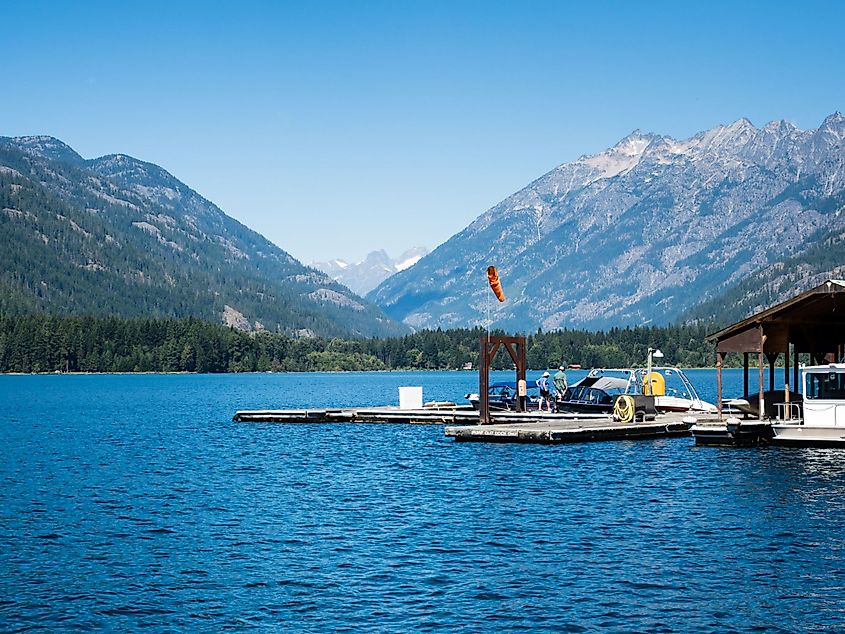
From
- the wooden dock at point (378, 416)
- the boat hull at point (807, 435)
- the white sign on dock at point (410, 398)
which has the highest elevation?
the white sign on dock at point (410, 398)

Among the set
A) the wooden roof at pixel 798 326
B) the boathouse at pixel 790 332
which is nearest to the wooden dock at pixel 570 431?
the boathouse at pixel 790 332

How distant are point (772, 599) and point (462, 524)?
41.0 ft

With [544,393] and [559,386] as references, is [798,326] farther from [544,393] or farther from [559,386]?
[544,393]

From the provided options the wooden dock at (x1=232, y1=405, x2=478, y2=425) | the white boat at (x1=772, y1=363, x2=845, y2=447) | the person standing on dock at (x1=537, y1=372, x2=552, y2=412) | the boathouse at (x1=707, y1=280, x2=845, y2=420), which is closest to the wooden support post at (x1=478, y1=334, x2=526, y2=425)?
the person standing on dock at (x1=537, y1=372, x2=552, y2=412)

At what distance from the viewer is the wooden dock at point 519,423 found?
61.0 meters

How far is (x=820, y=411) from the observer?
55406 millimetres

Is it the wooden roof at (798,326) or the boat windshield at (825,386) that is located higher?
the wooden roof at (798,326)

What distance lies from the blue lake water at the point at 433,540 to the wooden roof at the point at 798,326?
607 cm

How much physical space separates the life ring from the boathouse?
18.5 ft

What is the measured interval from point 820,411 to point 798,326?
700 cm

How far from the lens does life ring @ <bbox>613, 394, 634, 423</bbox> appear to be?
216 feet

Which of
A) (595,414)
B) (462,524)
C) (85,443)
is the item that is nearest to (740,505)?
(462,524)

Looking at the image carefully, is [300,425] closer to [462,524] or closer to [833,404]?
[833,404]

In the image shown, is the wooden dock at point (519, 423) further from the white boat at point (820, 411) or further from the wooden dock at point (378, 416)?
the white boat at point (820, 411)
